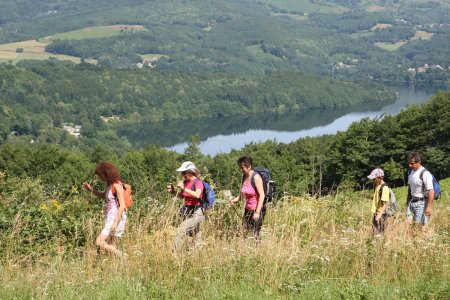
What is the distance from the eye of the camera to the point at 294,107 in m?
167

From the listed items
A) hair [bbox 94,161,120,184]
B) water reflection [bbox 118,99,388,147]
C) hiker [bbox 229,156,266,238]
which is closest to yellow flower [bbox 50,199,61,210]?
hair [bbox 94,161,120,184]

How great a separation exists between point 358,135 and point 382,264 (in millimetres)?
41533

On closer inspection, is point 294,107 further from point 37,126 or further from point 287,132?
point 37,126

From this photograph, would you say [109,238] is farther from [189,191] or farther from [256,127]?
[256,127]

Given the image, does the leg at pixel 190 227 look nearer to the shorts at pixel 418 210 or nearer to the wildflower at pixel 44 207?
the wildflower at pixel 44 207

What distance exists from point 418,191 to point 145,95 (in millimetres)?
162474

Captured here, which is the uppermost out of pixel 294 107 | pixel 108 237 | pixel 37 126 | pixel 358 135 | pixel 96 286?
pixel 96 286

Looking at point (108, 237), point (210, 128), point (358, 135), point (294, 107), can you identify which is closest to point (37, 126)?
→ point (210, 128)

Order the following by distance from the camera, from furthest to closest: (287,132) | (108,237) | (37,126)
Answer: (37,126), (287,132), (108,237)

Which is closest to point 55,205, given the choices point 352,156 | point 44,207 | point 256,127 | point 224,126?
point 44,207

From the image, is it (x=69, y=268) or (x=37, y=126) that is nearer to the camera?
(x=69, y=268)

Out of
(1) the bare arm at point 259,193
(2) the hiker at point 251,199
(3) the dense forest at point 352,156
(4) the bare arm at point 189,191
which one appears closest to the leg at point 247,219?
(2) the hiker at point 251,199

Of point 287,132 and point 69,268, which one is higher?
point 69,268

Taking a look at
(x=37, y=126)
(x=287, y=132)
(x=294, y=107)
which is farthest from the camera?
(x=294, y=107)
